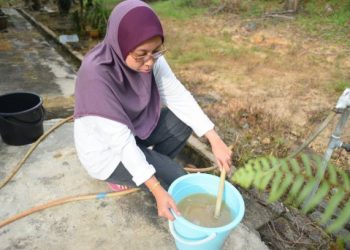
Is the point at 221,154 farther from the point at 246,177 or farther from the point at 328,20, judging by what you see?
the point at 328,20

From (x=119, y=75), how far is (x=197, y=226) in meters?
1.00

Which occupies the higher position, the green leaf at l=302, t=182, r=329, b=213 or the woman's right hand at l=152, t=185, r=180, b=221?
the green leaf at l=302, t=182, r=329, b=213

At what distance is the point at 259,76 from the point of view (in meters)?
5.16

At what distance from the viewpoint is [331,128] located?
3801 millimetres

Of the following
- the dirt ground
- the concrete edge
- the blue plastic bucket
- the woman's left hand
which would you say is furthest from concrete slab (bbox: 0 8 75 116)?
the blue plastic bucket

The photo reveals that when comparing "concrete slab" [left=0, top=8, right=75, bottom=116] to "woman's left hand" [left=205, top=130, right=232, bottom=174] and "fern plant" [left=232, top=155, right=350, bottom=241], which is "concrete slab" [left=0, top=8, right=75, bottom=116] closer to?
"woman's left hand" [left=205, top=130, right=232, bottom=174]

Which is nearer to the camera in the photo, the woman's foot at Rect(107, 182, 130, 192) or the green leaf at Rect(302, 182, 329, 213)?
the green leaf at Rect(302, 182, 329, 213)

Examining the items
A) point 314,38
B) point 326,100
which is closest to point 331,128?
point 326,100

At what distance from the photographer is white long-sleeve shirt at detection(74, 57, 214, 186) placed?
1.96 metres

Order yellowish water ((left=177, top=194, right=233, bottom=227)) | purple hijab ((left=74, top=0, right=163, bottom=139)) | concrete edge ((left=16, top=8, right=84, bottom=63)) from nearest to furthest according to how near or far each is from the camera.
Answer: purple hijab ((left=74, top=0, right=163, bottom=139)) → yellowish water ((left=177, top=194, right=233, bottom=227)) → concrete edge ((left=16, top=8, right=84, bottom=63))

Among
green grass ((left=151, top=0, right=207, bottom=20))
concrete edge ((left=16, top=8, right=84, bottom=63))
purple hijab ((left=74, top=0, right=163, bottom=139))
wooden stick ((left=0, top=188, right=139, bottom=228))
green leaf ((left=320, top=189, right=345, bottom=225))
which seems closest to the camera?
green leaf ((left=320, top=189, right=345, bottom=225))

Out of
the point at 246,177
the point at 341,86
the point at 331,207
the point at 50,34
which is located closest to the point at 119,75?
the point at 246,177

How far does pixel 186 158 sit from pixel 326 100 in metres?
2.26

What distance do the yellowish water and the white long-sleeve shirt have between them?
0.95ft
